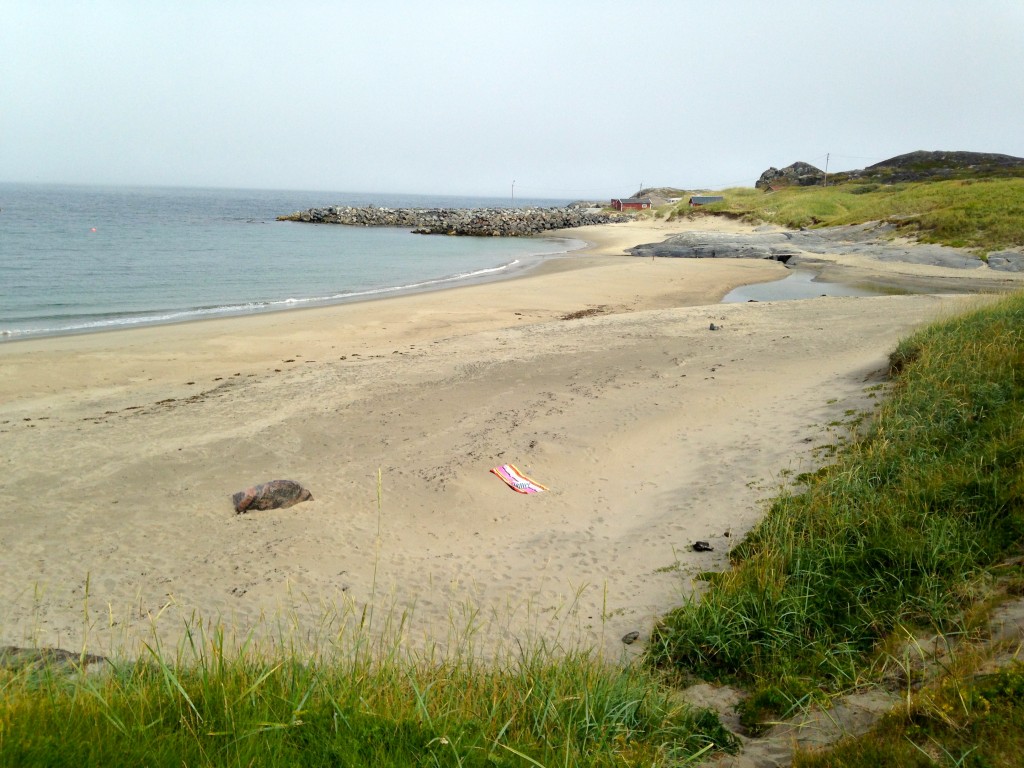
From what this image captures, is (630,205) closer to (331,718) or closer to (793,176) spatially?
(793,176)

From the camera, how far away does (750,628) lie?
14.5ft

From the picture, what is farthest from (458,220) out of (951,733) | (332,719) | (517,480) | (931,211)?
(951,733)

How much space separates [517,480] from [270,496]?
2.62m

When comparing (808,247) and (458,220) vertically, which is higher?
(458,220)

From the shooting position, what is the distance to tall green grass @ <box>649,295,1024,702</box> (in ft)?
13.5

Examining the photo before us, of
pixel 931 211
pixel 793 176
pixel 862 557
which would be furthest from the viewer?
pixel 793 176

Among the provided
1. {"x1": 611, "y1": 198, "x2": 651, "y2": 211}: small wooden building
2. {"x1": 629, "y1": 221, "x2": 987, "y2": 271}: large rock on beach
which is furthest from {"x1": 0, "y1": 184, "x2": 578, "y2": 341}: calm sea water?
{"x1": 611, "y1": 198, "x2": 651, "y2": 211}: small wooden building

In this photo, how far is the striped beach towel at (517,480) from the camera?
7621mm

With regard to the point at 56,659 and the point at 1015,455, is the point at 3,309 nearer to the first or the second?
the point at 56,659

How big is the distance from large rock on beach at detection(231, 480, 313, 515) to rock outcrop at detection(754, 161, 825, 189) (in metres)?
83.2

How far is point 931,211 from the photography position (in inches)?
1390

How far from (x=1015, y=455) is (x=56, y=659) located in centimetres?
666

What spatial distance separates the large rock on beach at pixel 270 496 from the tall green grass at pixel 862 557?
4.11 metres

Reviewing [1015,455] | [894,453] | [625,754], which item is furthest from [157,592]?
[1015,455]
